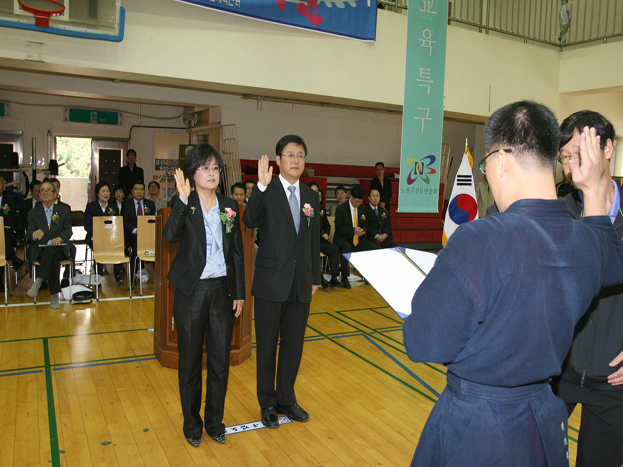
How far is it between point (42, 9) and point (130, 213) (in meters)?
3.20

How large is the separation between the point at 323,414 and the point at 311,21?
16.9 feet

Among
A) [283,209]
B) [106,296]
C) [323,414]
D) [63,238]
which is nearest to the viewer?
[283,209]

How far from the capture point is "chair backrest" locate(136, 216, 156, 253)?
666 cm

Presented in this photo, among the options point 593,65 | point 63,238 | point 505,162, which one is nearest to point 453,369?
point 505,162

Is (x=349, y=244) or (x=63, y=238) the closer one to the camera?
(x=63, y=238)

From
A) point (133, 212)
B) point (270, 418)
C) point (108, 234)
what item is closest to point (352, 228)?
point (133, 212)

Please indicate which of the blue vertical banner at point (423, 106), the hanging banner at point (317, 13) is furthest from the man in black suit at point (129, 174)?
the blue vertical banner at point (423, 106)

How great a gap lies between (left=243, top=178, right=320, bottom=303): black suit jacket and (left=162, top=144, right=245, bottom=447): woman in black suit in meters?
0.16

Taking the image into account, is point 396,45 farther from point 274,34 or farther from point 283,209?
point 283,209

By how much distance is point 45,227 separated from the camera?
5.98m

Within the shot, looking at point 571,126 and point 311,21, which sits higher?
point 311,21

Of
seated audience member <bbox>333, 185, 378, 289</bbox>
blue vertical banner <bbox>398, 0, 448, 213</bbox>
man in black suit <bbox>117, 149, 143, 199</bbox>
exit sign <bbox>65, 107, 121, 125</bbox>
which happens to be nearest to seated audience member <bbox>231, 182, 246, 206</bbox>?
A: seated audience member <bbox>333, 185, 378, 289</bbox>

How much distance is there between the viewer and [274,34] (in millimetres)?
6406

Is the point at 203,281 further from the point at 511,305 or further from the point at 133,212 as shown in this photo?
the point at 133,212
